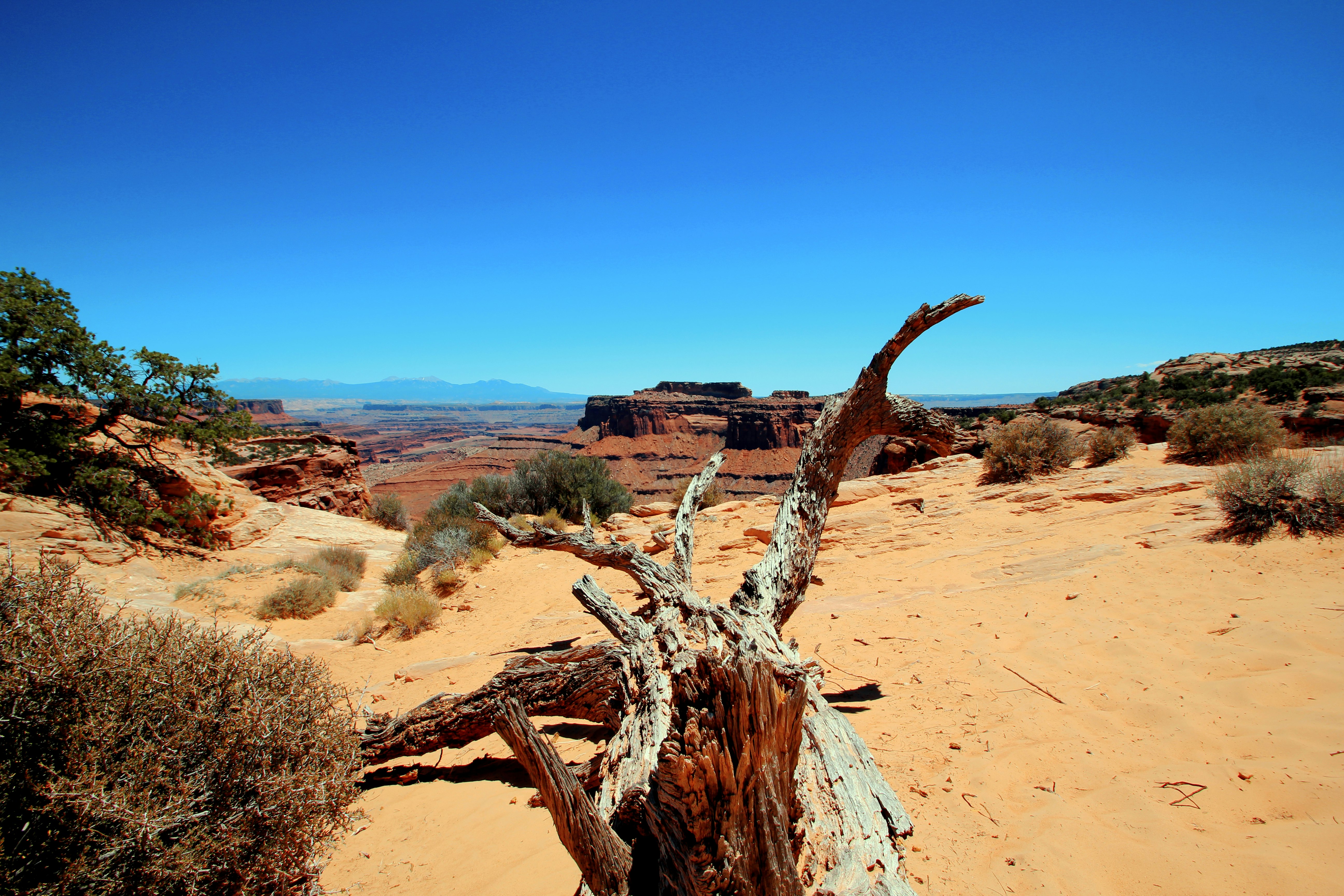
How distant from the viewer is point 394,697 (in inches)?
220

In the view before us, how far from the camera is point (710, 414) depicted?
260ft

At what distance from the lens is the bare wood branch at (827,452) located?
13.7 feet

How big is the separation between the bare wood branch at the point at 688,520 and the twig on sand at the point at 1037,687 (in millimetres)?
2729

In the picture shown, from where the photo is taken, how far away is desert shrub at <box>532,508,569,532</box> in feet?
40.3

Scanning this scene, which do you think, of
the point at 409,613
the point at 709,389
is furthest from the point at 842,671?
the point at 709,389

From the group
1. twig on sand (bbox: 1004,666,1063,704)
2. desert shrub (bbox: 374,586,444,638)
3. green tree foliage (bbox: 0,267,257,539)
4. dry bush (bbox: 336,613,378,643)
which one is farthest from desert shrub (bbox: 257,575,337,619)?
twig on sand (bbox: 1004,666,1063,704)

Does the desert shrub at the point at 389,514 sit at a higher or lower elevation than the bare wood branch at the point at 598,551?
lower

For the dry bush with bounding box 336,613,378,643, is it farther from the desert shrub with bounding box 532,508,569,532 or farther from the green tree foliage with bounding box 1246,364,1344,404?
the green tree foliage with bounding box 1246,364,1344,404

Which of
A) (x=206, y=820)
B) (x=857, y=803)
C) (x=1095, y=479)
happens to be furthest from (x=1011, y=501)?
(x=206, y=820)

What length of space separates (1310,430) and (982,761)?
15.5m

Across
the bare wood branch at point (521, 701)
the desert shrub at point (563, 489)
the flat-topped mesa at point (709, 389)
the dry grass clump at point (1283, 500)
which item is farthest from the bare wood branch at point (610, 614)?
the flat-topped mesa at point (709, 389)

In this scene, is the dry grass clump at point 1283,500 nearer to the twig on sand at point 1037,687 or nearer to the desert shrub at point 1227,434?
the desert shrub at point 1227,434

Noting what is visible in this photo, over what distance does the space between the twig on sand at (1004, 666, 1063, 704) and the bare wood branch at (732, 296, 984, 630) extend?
1.76 meters

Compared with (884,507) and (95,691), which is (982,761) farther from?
(884,507)
